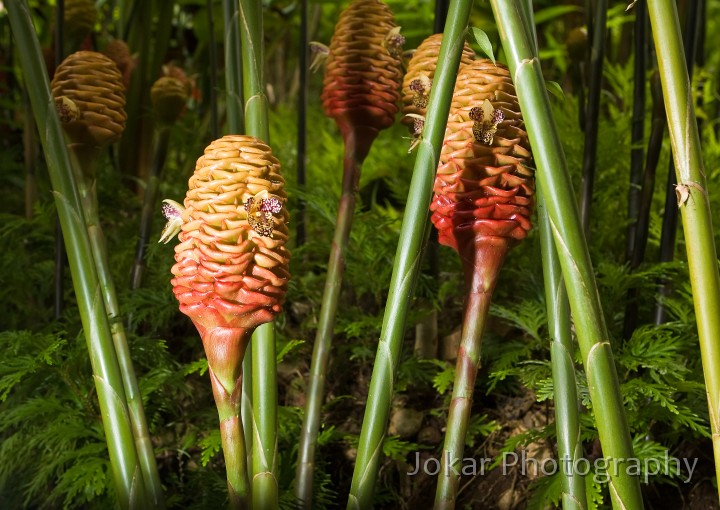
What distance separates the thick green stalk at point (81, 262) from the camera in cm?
54

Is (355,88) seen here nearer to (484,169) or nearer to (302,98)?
(484,169)

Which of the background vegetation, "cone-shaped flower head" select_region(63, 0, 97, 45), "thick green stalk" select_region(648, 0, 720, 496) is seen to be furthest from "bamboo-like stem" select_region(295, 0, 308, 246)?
"thick green stalk" select_region(648, 0, 720, 496)

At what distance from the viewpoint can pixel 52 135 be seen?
21.4 inches

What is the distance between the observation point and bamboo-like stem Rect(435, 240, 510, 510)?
0.57 m

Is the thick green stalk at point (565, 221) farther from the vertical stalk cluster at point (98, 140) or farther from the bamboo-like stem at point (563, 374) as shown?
the vertical stalk cluster at point (98, 140)

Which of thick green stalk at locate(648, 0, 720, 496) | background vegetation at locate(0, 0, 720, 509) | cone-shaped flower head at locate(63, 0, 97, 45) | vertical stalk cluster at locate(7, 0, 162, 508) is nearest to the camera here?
thick green stalk at locate(648, 0, 720, 496)

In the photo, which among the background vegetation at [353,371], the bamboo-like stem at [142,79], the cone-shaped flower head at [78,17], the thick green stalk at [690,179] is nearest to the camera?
the thick green stalk at [690,179]

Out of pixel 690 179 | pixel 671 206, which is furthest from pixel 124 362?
pixel 671 206

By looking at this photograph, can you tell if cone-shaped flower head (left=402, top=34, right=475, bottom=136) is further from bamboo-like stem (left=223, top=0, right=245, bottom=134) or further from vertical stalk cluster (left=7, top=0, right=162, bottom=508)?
vertical stalk cluster (left=7, top=0, right=162, bottom=508)

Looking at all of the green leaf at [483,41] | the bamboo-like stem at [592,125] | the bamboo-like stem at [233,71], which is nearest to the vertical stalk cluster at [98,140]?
the bamboo-like stem at [233,71]

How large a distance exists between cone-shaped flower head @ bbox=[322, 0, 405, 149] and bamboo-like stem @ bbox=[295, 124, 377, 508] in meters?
0.03

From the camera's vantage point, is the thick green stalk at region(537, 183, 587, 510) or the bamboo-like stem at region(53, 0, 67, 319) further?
the bamboo-like stem at region(53, 0, 67, 319)

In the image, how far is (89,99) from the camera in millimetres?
664

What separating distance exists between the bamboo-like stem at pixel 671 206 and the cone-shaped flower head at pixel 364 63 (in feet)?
0.94
